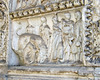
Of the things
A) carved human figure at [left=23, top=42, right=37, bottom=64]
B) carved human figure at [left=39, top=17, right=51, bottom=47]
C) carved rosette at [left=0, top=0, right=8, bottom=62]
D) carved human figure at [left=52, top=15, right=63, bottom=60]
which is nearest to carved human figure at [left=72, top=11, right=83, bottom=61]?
carved human figure at [left=52, top=15, right=63, bottom=60]

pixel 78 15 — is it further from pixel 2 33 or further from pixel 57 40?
pixel 2 33

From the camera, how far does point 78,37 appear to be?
2.71 m

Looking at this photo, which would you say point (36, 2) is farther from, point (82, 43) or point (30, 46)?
point (82, 43)

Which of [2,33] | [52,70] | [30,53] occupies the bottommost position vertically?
[52,70]

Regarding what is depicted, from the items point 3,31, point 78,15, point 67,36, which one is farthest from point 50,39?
point 3,31

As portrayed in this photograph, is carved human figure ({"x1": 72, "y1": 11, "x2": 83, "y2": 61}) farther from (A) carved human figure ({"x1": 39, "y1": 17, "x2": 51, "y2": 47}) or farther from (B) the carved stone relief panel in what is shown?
(A) carved human figure ({"x1": 39, "y1": 17, "x2": 51, "y2": 47})

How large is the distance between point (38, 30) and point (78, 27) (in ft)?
2.61

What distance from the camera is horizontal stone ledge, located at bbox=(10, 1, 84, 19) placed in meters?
2.76

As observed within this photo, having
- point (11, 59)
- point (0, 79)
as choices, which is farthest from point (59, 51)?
point (0, 79)

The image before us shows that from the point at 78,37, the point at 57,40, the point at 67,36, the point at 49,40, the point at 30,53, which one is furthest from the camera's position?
the point at 30,53

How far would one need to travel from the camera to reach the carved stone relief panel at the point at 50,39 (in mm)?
2738

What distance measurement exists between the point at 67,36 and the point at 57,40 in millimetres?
198

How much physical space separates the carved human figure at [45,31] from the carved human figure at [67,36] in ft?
1.01

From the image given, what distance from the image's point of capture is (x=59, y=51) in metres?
2.88
